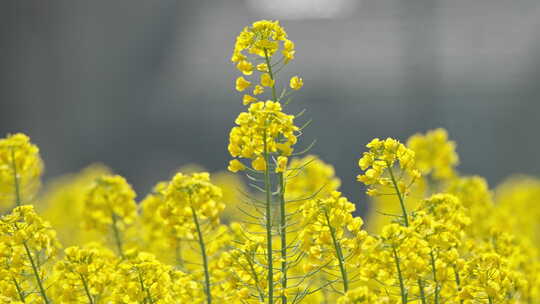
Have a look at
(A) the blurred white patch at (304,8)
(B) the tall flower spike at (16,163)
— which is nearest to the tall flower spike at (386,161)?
(B) the tall flower spike at (16,163)

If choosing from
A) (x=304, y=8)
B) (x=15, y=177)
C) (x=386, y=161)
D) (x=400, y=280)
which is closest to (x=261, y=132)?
(x=386, y=161)

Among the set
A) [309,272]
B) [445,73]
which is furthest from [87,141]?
[309,272]

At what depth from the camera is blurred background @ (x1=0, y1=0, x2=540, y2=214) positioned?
11906mm

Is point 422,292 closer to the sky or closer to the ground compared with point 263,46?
closer to the ground

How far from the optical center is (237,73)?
1243cm

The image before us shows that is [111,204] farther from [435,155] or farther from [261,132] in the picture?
[435,155]

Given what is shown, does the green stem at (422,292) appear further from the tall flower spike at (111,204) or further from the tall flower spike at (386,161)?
the tall flower spike at (111,204)

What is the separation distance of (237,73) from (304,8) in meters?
1.53

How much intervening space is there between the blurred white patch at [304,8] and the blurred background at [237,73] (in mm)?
24

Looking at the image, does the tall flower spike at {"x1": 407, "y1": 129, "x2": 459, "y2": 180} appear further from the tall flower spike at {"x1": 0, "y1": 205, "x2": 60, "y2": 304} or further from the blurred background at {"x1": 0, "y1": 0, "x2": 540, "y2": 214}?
the blurred background at {"x1": 0, "y1": 0, "x2": 540, "y2": 214}

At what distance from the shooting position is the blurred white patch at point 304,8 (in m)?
11.6

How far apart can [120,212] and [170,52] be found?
954 centimetres

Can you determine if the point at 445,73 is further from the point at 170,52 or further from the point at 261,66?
the point at 261,66

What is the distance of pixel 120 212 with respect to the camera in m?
3.38
